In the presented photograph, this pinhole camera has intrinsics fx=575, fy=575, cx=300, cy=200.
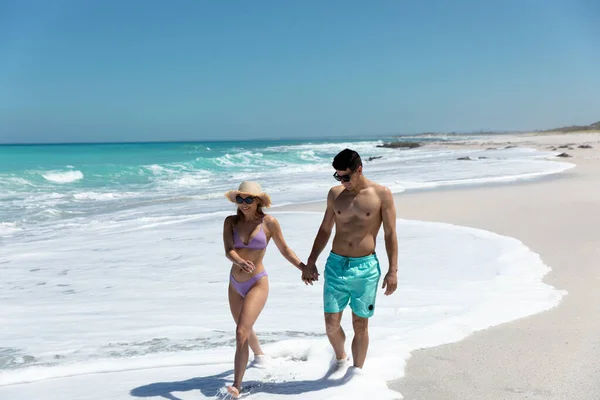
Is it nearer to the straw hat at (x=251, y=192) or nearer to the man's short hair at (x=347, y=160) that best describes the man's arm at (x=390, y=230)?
the man's short hair at (x=347, y=160)

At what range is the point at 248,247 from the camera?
3.91 meters

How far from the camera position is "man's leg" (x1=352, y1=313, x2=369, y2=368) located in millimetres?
3941

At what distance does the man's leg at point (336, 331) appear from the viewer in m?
3.88

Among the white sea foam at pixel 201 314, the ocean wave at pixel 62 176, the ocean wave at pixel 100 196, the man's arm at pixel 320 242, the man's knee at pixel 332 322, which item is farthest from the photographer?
the ocean wave at pixel 62 176

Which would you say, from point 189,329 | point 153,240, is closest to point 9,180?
point 153,240

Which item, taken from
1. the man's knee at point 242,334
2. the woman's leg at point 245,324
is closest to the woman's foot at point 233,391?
the woman's leg at point 245,324

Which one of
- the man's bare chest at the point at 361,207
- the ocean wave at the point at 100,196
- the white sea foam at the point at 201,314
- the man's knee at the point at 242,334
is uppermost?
the man's bare chest at the point at 361,207

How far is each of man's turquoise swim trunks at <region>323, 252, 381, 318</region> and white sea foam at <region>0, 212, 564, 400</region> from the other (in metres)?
0.55

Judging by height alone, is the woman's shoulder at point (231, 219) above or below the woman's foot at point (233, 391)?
above

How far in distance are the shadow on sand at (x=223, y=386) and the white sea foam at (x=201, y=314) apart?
1 cm

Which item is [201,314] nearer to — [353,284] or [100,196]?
[353,284]

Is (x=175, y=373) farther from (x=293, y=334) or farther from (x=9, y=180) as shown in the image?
(x=9, y=180)

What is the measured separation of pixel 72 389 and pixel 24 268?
185 inches

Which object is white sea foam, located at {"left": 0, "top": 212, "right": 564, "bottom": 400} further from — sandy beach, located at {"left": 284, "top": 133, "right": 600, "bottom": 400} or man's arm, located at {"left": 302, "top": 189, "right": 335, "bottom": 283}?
man's arm, located at {"left": 302, "top": 189, "right": 335, "bottom": 283}
